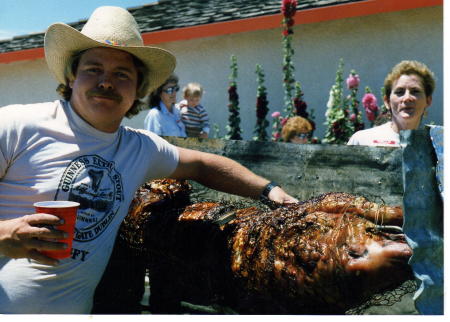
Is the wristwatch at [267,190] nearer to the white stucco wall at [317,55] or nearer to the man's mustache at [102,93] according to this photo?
the man's mustache at [102,93]

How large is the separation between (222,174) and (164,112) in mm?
3398

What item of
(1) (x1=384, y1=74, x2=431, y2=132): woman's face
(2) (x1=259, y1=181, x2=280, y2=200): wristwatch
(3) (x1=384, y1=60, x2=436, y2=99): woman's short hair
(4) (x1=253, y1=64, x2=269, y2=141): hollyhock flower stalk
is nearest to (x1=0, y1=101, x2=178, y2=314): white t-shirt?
Answer: (2) (x1=259, y1=181, x2=280, y2=200): wristwatch

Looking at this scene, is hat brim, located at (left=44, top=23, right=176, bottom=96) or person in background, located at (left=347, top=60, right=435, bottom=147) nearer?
hat brim, located at (left=44, top=23, right=176, bottom=96)

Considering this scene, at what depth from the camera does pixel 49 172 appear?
87.7 inches

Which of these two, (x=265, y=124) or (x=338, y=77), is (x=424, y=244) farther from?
(x=265, y=124)

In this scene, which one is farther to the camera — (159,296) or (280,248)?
(159,296)

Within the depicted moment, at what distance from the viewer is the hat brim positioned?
2424 mm

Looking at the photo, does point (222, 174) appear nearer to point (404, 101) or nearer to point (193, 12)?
point (404, 101)

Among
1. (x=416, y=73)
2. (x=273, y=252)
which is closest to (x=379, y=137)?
(x=416, y=73)

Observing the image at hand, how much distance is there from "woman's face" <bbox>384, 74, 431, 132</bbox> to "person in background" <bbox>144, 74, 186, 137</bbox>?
2834 mm

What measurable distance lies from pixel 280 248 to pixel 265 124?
5.02 meters

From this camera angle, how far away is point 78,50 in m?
2.52

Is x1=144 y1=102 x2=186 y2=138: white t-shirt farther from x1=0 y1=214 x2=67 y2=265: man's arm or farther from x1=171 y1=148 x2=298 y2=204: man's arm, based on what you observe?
x1=0 y1=214 x2=67 y2=265: man's arm

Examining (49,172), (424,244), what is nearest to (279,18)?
(49,172)
